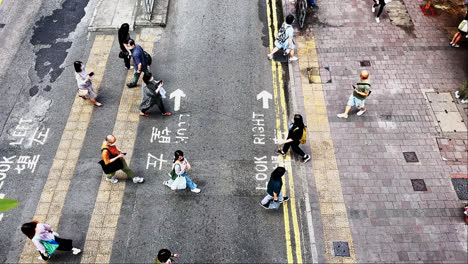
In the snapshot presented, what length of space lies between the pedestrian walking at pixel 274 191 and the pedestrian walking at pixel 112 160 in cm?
329

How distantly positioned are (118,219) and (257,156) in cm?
394

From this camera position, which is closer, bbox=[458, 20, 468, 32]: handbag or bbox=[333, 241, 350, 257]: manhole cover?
bbox=[333, 241, 350, 257]: manhole cover

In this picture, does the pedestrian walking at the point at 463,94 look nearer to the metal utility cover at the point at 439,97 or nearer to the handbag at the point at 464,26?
the metal utility cover at the point at 439,97

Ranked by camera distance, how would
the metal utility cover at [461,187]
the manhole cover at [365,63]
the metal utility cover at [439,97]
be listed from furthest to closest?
the manhole cover at [365,63] < the metal utility cover at [439,97] < the metal utility cover at [461,187]

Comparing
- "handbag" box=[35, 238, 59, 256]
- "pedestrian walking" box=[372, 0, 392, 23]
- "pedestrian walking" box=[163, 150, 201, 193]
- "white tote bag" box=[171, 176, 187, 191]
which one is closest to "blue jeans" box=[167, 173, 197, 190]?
"pedestrian walking" box=[163, 150, 201, 193]

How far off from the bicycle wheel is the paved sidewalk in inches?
15.3

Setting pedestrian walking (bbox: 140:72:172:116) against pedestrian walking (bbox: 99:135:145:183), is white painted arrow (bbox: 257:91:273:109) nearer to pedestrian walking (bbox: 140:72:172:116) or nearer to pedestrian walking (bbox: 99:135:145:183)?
pedestrian walking (bbox: 140:72:172:116)

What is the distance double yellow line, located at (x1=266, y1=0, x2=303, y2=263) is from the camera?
8250 mm

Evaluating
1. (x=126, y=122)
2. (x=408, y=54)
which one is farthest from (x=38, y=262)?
(x=408, y=54)

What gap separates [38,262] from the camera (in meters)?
8.01

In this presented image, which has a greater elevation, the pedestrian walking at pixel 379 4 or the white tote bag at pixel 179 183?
the pedestrian walking at pixel 379 4

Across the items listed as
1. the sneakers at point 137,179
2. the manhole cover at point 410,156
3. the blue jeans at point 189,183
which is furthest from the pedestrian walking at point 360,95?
the sneakers at point 137,179

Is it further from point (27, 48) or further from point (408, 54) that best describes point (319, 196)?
point (27, 48)

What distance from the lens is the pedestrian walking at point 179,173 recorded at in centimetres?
790
